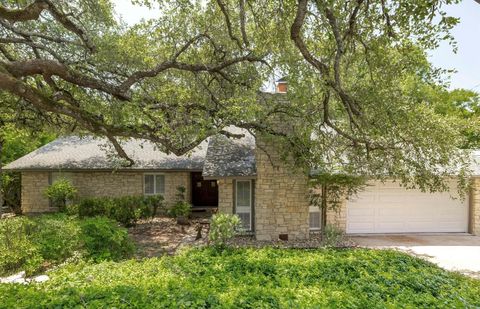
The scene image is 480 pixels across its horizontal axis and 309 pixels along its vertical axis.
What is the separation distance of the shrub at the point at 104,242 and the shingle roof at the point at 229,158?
344 cm

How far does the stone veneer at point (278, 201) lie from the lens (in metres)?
11.2

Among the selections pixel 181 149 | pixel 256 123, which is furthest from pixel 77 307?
pixel 256 123

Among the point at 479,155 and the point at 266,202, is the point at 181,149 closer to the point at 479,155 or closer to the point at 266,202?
the point at 266,202

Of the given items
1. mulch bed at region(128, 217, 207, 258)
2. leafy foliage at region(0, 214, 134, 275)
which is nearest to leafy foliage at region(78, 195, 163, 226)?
mulch bed at region(128, 217, 207, 258)

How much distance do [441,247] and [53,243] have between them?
489 inches

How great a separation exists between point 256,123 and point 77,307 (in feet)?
21.9

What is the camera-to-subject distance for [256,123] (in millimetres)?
9438

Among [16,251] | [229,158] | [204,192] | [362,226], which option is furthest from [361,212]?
[16,251]

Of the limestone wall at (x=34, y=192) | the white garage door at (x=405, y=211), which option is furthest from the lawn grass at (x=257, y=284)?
the limestone wall at (x=34, y=192)

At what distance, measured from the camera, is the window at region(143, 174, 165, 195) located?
16766mm

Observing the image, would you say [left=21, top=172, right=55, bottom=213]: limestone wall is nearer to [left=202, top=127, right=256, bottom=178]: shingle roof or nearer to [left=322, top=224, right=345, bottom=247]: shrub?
[left=202, top=127, right=256, bottom=178]: shingle roof

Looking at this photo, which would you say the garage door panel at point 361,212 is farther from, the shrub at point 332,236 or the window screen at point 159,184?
A: the window screen at point 159,184

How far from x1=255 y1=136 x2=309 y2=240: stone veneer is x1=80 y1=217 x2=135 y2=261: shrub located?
460cm

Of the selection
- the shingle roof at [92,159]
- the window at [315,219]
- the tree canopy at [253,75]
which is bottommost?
the window at [315,219]
